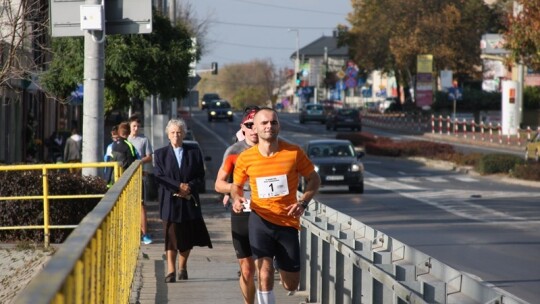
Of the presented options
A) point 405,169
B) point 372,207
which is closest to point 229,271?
point 372,207

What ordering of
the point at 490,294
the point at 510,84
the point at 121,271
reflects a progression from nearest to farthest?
the point at 490,294
the point at 121,271
the point at 510,84

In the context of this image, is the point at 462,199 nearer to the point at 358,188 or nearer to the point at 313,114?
the point at 358,188

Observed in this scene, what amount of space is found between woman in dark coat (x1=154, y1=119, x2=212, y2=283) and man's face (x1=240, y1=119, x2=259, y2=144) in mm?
2279

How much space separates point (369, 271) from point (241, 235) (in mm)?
2154

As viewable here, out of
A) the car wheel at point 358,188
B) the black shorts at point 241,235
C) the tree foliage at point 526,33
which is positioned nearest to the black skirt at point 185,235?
the black shorts at point 241,235

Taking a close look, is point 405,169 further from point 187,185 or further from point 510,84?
point 187,185

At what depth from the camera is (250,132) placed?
10570mm

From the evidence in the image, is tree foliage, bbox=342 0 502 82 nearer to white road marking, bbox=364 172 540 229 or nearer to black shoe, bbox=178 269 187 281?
white road marking, bbox=364 172 540 229

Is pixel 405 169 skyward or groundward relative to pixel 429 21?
groundward

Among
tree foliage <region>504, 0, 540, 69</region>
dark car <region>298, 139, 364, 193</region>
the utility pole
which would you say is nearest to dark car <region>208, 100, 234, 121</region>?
tree foliage <region>504, 0, 540, 69</region>

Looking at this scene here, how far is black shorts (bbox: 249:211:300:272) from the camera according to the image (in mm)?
9398

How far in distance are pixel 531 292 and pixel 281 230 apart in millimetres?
4476

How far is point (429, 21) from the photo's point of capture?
87.3 m

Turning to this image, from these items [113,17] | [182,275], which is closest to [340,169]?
[113,17]
